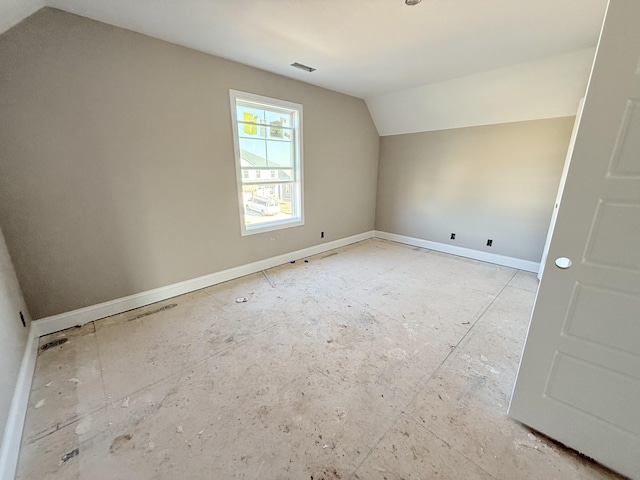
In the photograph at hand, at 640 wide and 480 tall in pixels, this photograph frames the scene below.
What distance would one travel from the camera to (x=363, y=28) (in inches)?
84.4

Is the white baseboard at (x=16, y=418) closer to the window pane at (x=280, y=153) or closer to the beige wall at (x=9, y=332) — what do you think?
the beige wall at (x=9, y=332)

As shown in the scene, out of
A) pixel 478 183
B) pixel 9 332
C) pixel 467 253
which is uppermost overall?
pixel 478 183

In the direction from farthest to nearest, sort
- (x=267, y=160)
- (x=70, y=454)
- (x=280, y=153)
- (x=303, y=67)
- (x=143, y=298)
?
(x=280, y=153) < (x=267, y=160) < (x=303, y=67) < (x=143, y=298) < (x=70, y=454)

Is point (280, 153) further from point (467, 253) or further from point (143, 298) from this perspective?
point (467, 253)

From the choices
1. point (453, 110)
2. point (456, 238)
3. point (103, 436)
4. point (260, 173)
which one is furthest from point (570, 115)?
point (103, 436)

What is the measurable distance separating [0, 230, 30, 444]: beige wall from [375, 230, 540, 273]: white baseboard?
16.5ft

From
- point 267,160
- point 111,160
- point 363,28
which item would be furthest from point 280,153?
point 111,160

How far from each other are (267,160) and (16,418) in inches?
121

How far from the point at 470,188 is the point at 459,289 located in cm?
188

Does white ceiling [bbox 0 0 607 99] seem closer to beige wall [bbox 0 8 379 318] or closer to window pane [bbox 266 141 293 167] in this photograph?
beige wall [bbox 0 8 379 318]

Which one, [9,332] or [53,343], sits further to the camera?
[53,343]

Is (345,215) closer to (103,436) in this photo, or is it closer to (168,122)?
(168,122)

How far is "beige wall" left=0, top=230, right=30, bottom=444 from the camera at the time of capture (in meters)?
1.38

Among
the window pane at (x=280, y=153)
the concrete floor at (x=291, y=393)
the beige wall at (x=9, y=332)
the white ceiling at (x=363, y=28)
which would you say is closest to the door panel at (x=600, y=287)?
the concrete floor at (x=291, y=393)
